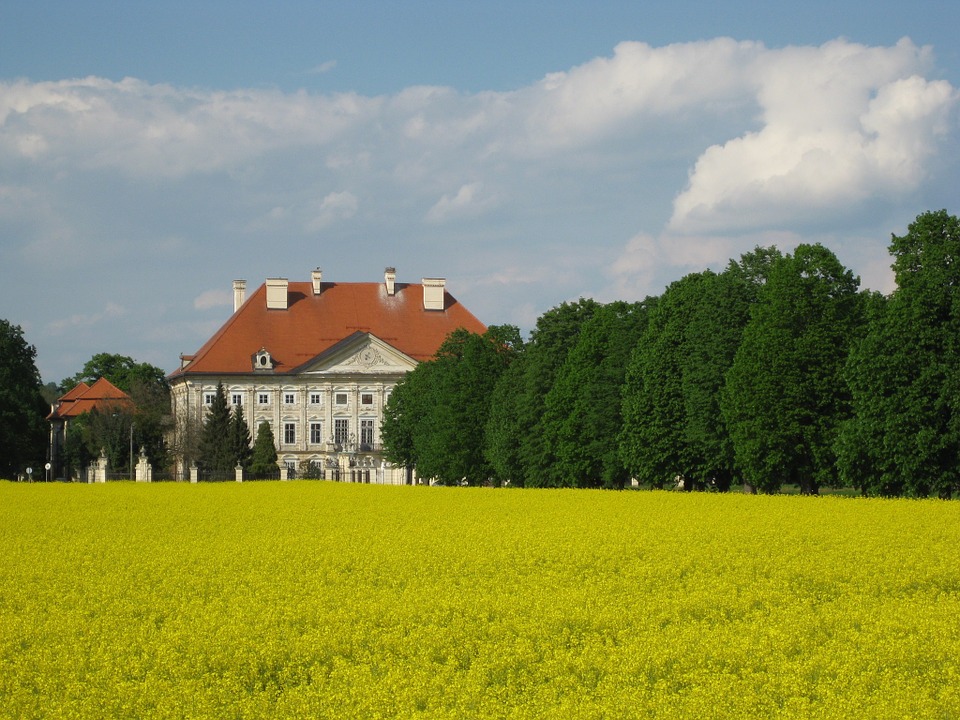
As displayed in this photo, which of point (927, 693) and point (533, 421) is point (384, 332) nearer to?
point (533, 421)

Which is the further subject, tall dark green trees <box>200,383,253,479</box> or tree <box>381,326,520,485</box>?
tall dark green trees <box>200,383,253,479</box>

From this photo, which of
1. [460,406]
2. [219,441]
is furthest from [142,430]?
[460,406]

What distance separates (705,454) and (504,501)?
42.5ft

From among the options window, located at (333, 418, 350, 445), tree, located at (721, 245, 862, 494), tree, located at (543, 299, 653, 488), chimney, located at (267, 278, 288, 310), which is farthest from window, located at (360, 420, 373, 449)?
tree, located at (721, 245, 862, 494)

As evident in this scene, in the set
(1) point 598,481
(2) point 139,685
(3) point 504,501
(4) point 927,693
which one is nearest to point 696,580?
(4) point 927,693

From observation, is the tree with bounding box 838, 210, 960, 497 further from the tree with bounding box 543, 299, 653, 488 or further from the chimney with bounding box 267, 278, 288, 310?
the chimney with bounding box 267, 278, 288, 310

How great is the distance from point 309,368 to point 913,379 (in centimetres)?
9071

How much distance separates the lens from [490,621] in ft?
60.8

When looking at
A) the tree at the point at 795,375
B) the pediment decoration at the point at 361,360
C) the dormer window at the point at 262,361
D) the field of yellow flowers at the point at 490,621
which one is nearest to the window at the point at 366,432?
the pediment decoration at the point at 361,360

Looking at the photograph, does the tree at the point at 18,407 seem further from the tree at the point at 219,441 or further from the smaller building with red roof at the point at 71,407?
the smaller building with red roof at the point at 71,407

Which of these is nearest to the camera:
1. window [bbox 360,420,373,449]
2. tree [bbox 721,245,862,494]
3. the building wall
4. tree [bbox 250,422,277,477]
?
tree [bbox 721,245,862,494]

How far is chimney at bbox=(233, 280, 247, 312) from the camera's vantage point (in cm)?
14762

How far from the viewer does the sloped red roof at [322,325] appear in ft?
444

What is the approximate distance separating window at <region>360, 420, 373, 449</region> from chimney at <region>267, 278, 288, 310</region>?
14709 millimetres
